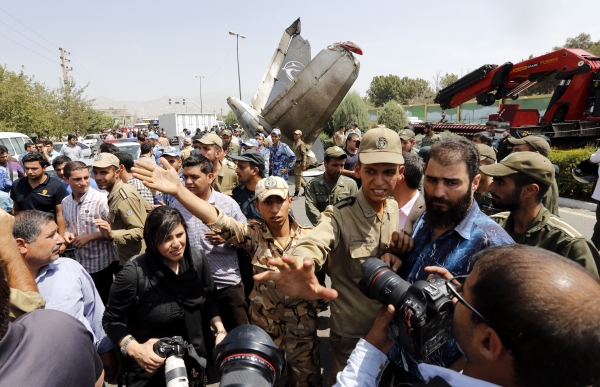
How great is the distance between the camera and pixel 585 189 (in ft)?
25.5

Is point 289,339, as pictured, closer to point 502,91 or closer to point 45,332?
point 45,332

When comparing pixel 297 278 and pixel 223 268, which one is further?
pixel 223 268

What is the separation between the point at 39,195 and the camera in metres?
4.39

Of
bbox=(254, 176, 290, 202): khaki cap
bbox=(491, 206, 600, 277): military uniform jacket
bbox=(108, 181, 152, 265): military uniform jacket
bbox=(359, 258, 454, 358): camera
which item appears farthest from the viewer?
bbox=(108, 181, 152, 265): military uniform jacket

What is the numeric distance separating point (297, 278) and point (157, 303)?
1.05 meters

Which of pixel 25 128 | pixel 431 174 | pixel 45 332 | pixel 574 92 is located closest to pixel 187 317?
pixel 45 332

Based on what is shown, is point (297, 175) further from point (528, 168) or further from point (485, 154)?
point (528, 168)

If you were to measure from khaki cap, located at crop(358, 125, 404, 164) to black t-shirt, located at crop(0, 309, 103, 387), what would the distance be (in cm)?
149

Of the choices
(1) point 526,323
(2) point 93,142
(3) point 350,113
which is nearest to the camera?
(1) point 526,323

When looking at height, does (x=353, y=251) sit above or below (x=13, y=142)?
above

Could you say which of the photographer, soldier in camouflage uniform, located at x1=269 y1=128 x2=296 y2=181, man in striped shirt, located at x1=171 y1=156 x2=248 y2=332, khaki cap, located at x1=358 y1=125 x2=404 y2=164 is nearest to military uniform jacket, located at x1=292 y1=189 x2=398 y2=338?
khaki cap, located at x1=358 y1=125 x2=404 y2=164

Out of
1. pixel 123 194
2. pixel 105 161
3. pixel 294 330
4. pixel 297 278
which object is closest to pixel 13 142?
pixel 105 161

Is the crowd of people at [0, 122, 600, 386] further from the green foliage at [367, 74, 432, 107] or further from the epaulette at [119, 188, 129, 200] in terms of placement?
the green foliage at [367, 74, 432, 107]

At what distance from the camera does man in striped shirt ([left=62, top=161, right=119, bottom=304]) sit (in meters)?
3.29
